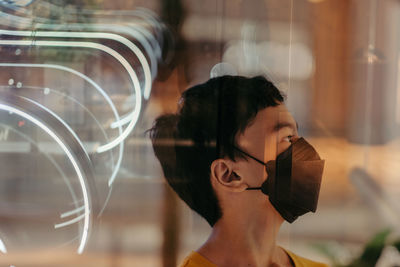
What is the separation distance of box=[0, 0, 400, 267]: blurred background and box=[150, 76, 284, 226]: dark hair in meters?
0.05

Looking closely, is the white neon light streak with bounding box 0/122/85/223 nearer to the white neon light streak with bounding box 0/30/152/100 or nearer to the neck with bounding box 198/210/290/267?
the white neon light streak with bounding box 0/30/152/100

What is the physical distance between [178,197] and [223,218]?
23 cm

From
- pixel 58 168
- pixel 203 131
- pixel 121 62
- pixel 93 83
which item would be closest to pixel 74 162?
pixel 58 168

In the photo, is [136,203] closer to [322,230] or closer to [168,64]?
[168,64]

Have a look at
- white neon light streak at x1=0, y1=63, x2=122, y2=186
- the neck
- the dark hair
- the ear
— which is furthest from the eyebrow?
white neon light streak at x1=0, y1=63, x2=122, y2=186

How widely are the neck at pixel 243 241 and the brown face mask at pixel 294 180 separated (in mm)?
83

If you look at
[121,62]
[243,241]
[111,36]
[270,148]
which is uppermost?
[111,36]

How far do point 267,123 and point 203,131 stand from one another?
0.97 ft

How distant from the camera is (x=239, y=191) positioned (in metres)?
2.34

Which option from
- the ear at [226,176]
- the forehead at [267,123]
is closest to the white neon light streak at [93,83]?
the ear at [226,176]

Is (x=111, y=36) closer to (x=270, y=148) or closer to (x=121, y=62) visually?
(x=121, y=62)

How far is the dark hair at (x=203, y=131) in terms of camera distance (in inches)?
90.6

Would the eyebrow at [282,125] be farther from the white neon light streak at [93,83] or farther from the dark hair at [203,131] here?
the white neon light streak at [93,83]

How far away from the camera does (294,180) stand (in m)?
2.37
